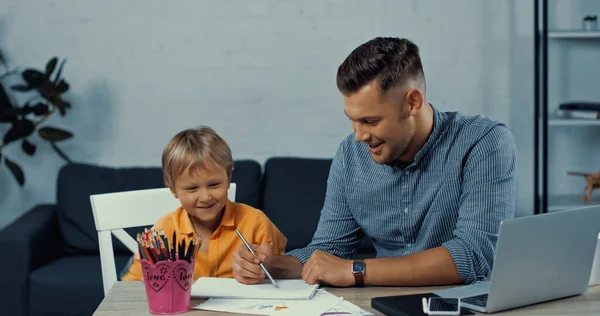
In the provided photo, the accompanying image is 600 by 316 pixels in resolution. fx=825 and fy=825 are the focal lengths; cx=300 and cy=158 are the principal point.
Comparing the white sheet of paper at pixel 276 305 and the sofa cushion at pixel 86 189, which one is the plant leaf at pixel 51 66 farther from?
the white sheet of paper at pixel 276 305

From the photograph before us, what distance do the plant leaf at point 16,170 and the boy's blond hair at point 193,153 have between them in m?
1.69

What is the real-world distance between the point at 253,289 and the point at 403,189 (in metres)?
0.48

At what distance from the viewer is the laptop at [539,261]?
1420mm

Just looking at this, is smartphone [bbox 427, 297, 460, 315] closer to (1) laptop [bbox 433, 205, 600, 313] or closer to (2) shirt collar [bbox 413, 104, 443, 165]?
(1) laptop [bbox 433, 205, 600, 313]

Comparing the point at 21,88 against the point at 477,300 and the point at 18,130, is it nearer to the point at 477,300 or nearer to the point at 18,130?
the point at 18,130

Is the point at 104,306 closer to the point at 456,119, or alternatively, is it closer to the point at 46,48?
the point at 456,119

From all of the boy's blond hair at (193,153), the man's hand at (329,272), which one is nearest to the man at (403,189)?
the man's hand at (329,272)

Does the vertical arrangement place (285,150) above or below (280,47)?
below

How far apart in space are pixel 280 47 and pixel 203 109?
442 millimetres

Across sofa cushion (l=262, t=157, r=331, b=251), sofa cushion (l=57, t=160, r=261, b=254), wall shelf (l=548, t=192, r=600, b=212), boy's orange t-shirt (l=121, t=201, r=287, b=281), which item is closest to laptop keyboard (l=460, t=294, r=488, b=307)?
boy's orange t-shirt (l=121, t=201, r=287, b=281)

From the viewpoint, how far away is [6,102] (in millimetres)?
3475

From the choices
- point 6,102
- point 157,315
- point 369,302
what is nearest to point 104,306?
point 157,315

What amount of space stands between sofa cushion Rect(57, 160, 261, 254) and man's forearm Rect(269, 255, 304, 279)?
1.60m

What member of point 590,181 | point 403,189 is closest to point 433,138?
point 403,189
